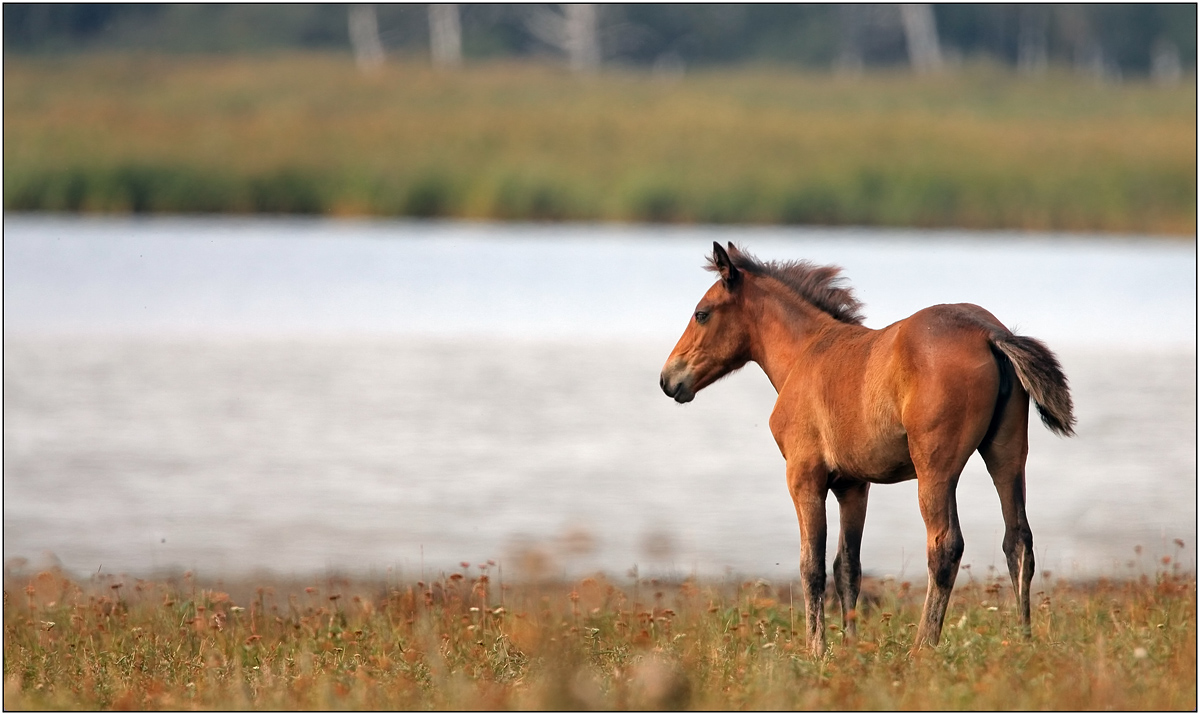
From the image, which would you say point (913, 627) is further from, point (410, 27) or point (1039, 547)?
point (410, 27)

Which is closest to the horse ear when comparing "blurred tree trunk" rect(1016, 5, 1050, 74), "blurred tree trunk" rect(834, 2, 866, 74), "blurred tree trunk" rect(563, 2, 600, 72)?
"blurred tree trunk" rect(563, 2, 600, 72)

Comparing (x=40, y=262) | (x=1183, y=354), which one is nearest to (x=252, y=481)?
(x=1183, y=354)

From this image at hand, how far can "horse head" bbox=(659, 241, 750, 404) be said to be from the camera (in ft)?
23.0

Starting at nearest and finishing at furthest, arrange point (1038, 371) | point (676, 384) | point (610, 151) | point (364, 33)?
point (1038, 371) → point (676, 384) → point (610, 151) → point (364, 33)

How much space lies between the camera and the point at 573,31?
6194 centimetres

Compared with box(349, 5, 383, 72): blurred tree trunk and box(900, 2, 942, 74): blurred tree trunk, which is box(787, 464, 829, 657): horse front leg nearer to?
box(900, 2, 942, 74): blurred tree trunk

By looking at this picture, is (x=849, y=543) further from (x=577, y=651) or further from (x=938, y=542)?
(x=577, y=651)

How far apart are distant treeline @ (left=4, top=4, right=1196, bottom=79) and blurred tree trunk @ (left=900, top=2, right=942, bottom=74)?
0.10m

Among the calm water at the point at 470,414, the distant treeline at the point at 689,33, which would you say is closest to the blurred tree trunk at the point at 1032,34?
the distant treeline at the point at 689,33

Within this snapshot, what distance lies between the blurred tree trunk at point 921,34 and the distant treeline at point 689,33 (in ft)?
0.32

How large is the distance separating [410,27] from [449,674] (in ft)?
234

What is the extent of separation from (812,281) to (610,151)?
30.0 meters

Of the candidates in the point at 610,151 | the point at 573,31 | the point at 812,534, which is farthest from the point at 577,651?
the point at 573,31

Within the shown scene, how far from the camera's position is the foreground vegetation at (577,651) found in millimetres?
5160
